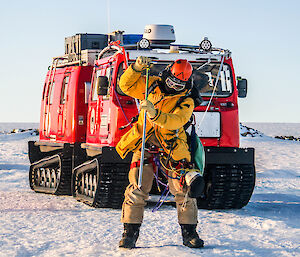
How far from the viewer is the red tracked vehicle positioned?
9.47 meters

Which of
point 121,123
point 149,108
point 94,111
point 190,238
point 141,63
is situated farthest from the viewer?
point 94,111

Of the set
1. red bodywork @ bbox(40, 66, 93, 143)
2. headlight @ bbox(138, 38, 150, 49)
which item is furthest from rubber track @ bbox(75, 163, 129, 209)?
red bodywork @ bbox(40, 66, 93, 143)

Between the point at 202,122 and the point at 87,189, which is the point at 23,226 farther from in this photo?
the point at 202,122

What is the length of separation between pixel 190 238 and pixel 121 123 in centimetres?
345

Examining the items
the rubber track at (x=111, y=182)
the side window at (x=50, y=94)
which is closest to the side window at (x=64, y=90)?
the side window at (x=50, y=94)

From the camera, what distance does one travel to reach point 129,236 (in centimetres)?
639

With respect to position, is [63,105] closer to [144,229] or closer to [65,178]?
[65,178]

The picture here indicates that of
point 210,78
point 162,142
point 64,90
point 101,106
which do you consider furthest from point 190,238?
point 64,90

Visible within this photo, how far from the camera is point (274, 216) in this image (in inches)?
354

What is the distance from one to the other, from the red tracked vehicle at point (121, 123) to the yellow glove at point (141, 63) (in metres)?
2.33

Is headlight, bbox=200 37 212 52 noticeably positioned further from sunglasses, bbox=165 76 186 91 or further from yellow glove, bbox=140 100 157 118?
yellow glove, bbox=140 100 157 118

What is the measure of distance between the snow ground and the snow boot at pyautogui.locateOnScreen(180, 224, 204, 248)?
0.08m

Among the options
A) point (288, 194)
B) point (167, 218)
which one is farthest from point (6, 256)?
point (288, 194)

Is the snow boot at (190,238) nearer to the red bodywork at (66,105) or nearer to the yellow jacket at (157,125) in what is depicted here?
the yellow jacket at (157,125)
